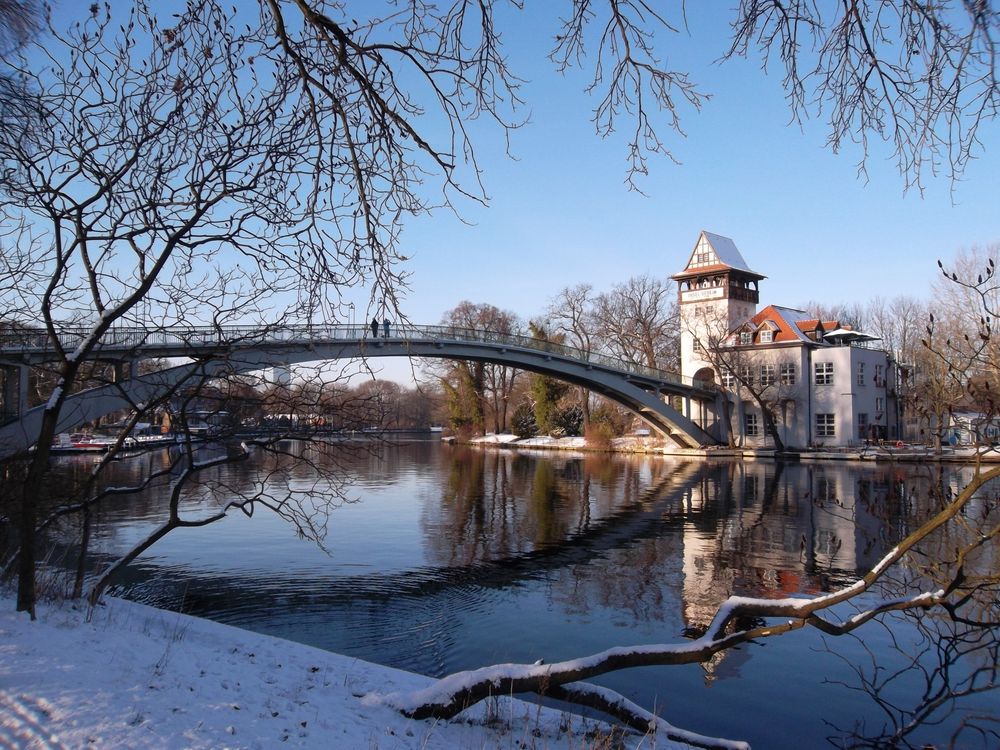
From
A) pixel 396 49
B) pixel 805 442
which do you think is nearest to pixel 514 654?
pixel 396 49

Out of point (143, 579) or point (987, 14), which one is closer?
point (987, 14)

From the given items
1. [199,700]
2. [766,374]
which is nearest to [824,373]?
[766,374]

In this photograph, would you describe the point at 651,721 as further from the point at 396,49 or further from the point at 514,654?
the point at 396,49

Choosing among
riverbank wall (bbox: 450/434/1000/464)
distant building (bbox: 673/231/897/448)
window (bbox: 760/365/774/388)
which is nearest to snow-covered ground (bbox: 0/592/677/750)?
riverbank wall (bbox: 450/434/1000/464)

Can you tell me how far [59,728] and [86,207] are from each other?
3.88 m

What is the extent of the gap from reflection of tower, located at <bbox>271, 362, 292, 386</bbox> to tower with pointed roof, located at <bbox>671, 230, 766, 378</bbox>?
38537 millimetres

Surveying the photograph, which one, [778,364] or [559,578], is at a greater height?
[778,364]

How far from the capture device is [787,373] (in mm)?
40656

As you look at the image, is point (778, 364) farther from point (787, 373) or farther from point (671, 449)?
point (671, 449)

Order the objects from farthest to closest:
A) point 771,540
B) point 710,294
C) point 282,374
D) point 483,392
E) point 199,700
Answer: point 483,392 → point 710,294 → point 771,540 → point 282,374 → point 199,700

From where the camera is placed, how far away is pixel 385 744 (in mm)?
4262

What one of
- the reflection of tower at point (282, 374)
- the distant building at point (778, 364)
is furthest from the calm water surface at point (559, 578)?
the distant building at point (778, 364)

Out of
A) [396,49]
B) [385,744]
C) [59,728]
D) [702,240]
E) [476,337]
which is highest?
[702,240]

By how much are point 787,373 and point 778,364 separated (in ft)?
2.27
